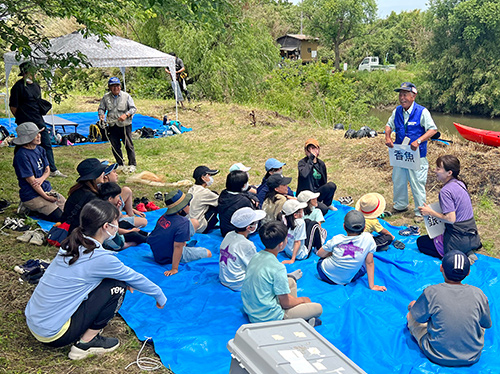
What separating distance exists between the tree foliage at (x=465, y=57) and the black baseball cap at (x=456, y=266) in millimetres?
31467

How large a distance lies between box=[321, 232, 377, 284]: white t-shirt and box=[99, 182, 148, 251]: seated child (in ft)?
7.23

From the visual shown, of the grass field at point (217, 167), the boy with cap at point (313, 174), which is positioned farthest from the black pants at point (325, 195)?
the grass field at point (217, 167)

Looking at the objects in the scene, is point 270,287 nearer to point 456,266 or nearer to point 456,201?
point 456,266

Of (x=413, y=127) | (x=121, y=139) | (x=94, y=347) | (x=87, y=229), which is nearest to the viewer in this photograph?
(x=87, y=229)

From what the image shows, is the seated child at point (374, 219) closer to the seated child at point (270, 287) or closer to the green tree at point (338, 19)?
the seated child at point (270, 287)

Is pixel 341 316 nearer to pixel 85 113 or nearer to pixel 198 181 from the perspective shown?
pixel 198 181

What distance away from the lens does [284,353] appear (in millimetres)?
2180

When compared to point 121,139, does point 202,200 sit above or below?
below

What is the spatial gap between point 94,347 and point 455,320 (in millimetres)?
2536

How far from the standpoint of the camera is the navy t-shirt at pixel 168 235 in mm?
4664

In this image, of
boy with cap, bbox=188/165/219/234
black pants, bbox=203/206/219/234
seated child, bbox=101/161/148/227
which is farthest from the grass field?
black pants, bbox=203/206/219/234

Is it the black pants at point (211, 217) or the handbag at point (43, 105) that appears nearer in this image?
the black pants at point (211, 217)

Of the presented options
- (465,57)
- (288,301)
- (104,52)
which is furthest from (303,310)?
(465,57)

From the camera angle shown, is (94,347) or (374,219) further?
(374,219)
